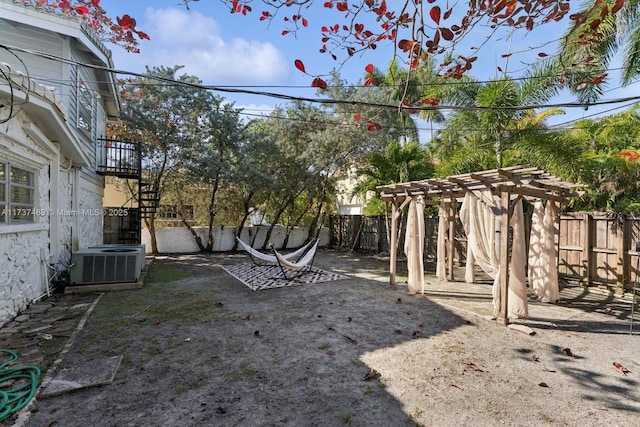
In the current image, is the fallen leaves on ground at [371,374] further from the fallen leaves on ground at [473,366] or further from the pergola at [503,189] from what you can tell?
the pergola at [503,189]

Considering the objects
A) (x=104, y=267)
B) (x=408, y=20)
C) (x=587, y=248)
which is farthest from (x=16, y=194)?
(x=587, y=248)

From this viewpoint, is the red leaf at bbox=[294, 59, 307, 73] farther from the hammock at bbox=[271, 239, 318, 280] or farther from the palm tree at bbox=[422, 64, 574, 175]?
the palm tree at bbox=[422, 64, 574, 175]

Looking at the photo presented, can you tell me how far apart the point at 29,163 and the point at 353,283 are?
6135 mm

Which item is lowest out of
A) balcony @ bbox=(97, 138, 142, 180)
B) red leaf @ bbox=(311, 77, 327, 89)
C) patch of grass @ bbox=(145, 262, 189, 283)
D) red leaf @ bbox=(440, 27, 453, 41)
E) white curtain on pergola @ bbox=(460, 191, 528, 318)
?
patch of grass @ bbox=(145, 262, 189, 283)

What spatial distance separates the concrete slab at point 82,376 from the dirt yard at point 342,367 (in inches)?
2.1

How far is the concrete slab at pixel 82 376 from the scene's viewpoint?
2.60 m

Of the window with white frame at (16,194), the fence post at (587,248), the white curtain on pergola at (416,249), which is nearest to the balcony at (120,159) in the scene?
the window with white frame at (16,194)

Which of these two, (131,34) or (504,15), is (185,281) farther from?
(504,15)

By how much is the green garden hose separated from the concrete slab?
11cm

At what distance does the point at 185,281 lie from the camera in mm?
7191

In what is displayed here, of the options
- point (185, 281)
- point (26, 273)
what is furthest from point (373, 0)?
Answer: point (185, 281)

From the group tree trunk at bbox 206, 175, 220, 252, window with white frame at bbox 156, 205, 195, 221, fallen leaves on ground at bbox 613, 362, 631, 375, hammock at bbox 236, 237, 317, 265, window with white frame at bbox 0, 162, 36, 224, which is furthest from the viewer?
window with white frame at bbox 156, 205, 195, 221

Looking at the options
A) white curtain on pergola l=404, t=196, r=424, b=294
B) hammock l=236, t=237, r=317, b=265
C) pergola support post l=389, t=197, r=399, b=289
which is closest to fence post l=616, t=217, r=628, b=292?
white curtain on pergola l=404, t=196, r=424, b=294

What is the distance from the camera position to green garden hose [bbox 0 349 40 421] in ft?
7.73
